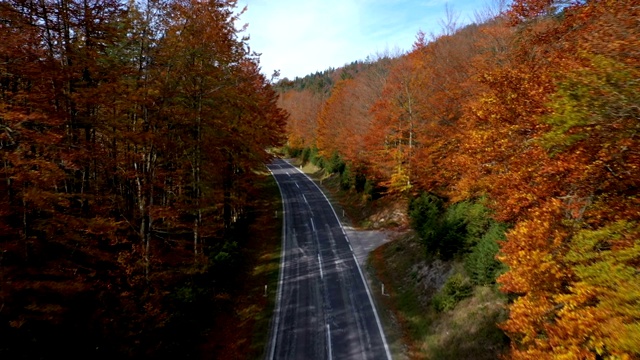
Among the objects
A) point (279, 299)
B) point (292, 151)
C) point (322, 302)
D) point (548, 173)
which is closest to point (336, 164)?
point (279, 299)

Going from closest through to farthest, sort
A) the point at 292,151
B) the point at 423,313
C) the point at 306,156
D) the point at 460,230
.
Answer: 1. the point at 423,313
2. the point at 460,230
3. the point at 306,156
4. the point at 292,151

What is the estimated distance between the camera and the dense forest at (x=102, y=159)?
992 cm

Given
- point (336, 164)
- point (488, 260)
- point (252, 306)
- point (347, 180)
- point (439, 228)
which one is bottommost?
point (252, 306)

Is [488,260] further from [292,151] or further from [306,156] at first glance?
[292,151]

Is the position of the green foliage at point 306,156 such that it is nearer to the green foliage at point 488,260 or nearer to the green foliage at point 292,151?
the green foliage at point 292,151

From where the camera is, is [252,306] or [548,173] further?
[252,306]

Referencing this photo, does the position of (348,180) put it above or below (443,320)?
above

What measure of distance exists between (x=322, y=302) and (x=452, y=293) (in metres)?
7.03

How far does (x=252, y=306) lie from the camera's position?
763 inches

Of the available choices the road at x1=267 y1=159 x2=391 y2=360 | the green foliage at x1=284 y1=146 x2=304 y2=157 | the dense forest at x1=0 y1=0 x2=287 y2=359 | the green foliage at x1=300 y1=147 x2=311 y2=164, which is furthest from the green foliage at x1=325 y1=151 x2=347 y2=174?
the green foliage at x1=284 y1=146 x2=304 y2=157

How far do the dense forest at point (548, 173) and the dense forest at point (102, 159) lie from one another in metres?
8.18

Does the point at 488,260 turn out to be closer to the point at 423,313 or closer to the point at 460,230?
the point at 460,230

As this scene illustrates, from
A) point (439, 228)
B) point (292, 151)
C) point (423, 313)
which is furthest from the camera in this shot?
point (292, 151)

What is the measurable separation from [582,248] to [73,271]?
14.5 metres
